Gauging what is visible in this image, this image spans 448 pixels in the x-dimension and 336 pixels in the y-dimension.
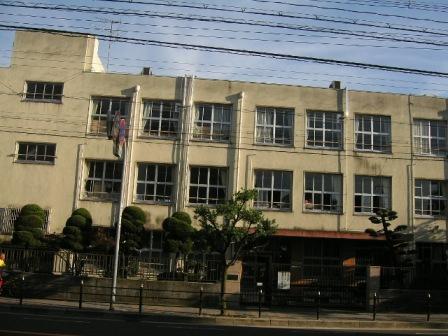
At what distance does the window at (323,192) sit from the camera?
30969 millimetres

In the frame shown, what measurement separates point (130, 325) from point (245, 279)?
1008 centimetres

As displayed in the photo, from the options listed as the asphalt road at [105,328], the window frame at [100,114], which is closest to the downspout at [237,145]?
the window frame at [100,114]

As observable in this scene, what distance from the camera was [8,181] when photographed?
30.3m

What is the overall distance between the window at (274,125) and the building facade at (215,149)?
57 mm

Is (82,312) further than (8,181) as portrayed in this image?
No

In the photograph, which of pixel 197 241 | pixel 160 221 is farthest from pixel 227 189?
pixel 197 241

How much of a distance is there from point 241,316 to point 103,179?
14.2m

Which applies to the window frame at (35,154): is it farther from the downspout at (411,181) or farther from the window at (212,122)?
the downspout at (411,181)

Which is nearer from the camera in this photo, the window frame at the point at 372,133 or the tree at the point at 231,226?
the tree at the point at 231,226

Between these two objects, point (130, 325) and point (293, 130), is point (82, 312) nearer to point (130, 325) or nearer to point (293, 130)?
point (130, 325)

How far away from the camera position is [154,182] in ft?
101

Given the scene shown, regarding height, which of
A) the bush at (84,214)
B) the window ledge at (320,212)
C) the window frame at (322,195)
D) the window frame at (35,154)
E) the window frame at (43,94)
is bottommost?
the bush at (84,214)

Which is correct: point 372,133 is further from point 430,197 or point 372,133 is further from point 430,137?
point 430,197

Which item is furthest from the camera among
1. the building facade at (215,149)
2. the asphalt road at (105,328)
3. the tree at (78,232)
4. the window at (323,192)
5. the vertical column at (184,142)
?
the window at (323,192)
